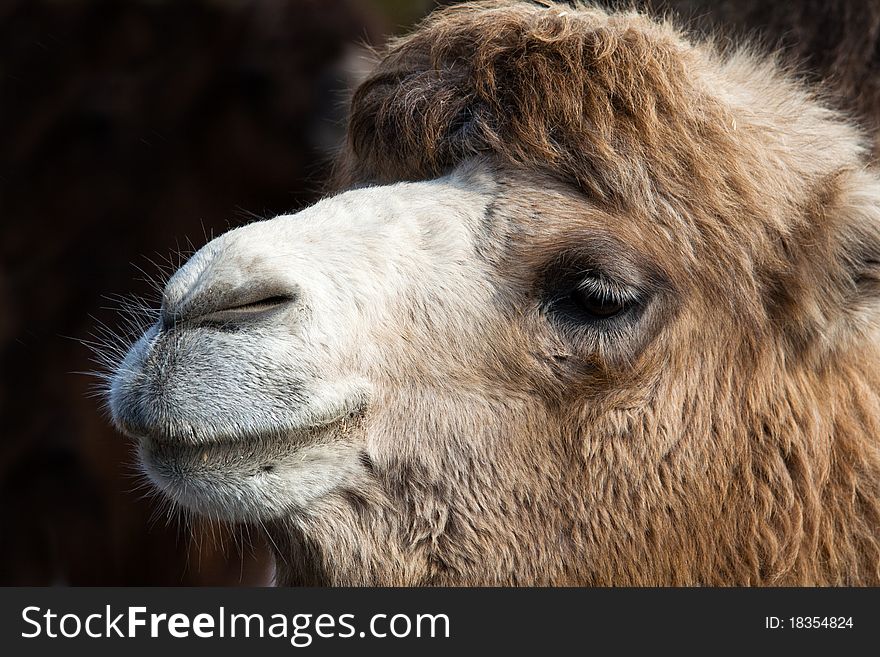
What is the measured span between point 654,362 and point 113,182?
842 centimetres

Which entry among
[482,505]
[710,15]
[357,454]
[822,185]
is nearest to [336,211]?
[357,454]

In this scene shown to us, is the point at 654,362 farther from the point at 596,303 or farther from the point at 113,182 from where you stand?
the point at 113,182

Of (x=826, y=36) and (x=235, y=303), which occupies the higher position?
(x=826, y=36)

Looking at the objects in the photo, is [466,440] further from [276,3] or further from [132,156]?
A: [276,3]

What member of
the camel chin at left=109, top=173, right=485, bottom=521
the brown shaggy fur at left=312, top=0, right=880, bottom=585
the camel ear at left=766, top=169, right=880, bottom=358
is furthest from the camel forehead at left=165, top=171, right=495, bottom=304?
the camel ear at left=766, top=169, right=880, bottom=358

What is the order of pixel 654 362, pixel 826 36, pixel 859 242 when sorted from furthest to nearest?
pixel 826 36
pixel 859 242
pixel 654 362

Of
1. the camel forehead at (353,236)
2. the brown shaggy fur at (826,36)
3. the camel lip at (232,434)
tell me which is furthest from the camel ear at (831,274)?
the camel lip at (232,434)

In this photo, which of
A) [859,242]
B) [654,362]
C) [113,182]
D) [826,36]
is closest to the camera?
[654,362]

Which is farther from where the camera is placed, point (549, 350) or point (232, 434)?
point (549, 350)

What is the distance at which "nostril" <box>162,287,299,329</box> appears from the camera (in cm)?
344

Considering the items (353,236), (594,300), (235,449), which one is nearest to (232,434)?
(235,449)

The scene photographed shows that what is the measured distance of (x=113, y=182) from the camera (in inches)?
444

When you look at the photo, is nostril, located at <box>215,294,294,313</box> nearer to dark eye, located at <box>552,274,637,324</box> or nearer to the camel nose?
the camel nose

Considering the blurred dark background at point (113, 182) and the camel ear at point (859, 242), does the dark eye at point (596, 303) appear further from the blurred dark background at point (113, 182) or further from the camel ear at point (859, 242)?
the blurred dark background at point (113, 182)
